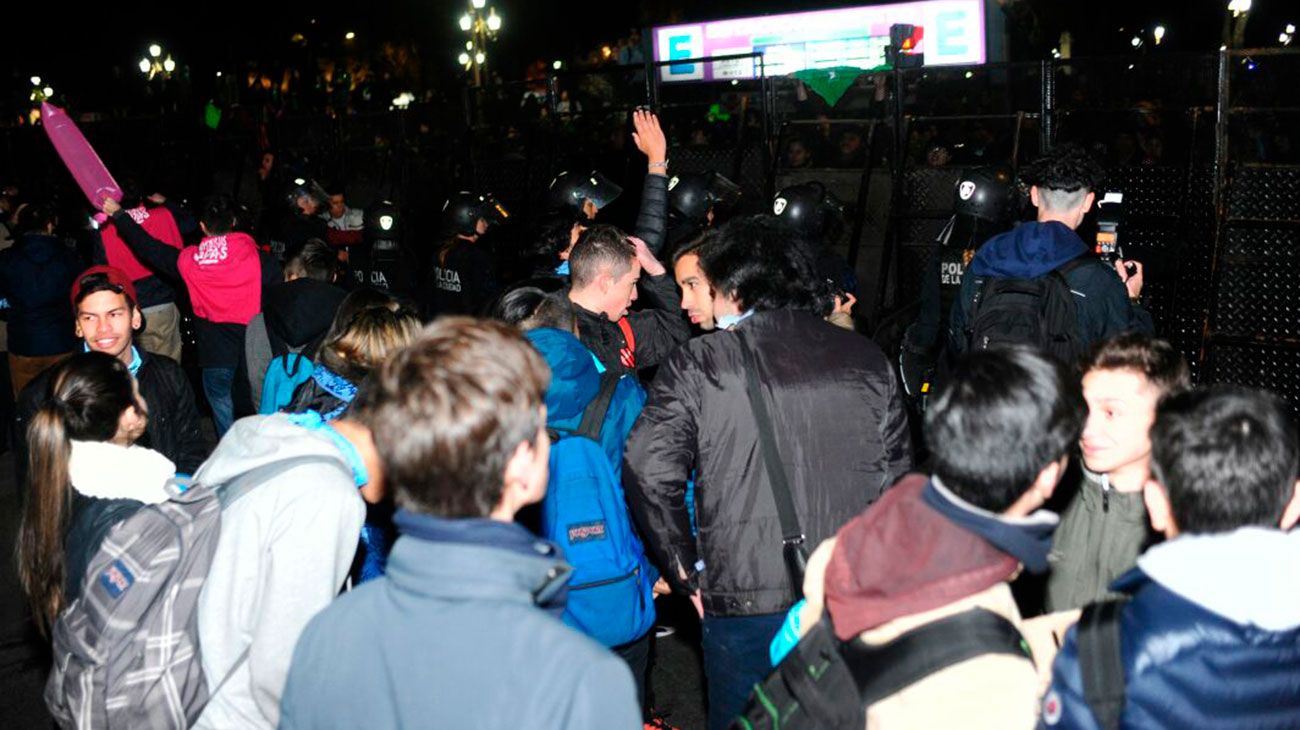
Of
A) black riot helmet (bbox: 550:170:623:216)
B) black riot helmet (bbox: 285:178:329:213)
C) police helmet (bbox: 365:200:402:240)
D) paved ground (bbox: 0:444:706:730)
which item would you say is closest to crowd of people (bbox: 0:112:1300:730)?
paved ground (bbox: 0:444:706:730)

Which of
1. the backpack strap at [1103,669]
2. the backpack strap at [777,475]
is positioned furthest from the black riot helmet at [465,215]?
the backpack strap at [1103,669]

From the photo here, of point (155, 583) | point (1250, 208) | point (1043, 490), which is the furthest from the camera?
point (1250, 208)

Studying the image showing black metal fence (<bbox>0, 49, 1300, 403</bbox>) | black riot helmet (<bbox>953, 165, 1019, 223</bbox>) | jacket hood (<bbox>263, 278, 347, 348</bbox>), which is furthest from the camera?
black metal fence (<bbox>0, 49, 1300, 403</bbox>)

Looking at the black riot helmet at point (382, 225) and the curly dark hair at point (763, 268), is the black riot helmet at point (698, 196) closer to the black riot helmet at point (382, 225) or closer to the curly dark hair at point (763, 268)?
the black riot helmet at point (382, 225)

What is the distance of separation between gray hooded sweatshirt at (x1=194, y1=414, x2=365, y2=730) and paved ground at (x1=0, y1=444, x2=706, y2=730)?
2.76m

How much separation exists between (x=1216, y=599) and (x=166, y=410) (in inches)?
179

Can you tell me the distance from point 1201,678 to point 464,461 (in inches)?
53.6

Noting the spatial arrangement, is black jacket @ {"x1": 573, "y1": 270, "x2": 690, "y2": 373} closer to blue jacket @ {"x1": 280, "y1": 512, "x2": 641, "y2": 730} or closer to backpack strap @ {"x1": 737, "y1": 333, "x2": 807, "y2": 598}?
backpack strap @ {"x1": 737, "y1": 333, "x2": 807, "y2": 598}

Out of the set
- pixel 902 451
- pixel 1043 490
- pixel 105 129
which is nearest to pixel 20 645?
pixel 902 451

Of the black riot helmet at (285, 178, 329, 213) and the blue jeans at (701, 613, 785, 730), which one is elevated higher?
the black riot helmet at (285, 178, 329, 213)

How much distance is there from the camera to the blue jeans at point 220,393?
8.16 m

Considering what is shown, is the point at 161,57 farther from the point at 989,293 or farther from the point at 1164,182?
the point at 989,293

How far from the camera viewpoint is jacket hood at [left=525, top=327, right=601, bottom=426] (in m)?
4.03

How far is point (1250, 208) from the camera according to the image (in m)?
8.78
